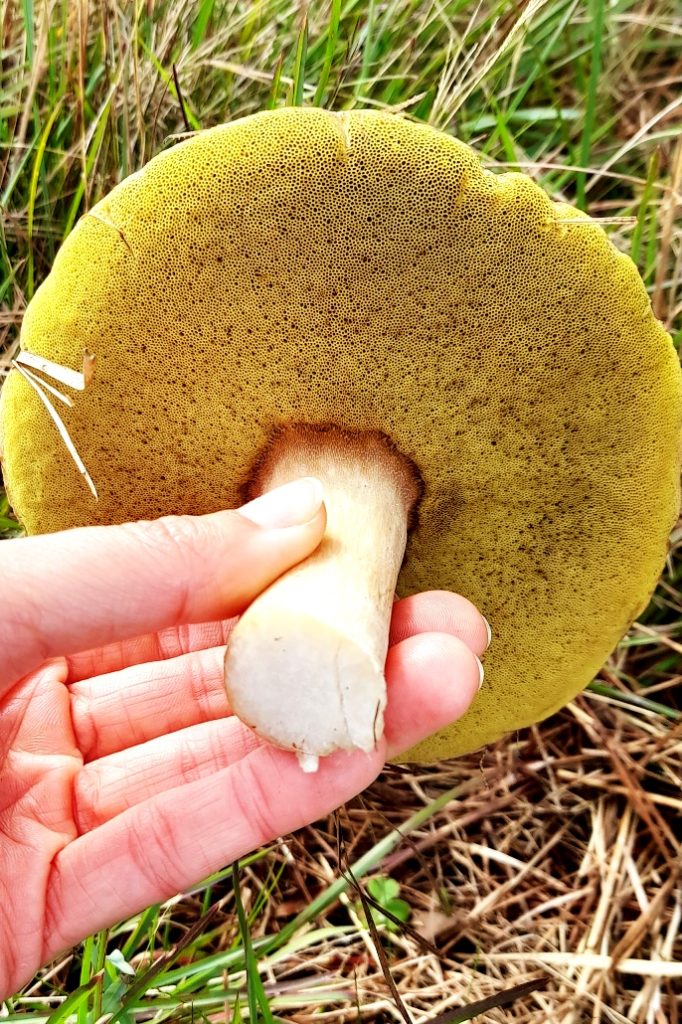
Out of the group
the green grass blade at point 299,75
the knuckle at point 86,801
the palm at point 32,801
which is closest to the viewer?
the palm at point 32,801

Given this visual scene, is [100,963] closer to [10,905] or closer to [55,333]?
[10,905]

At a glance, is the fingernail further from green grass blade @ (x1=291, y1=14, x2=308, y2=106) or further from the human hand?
green grass blade @ (x1=291, y1=14, x2=308, y2=106)

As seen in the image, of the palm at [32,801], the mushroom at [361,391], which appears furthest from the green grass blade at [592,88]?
the palm at [32,801]

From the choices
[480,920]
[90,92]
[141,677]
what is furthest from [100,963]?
[90,92]

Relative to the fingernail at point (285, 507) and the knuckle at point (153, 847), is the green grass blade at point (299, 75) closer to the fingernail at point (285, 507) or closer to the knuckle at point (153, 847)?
the fingernail at point (285, 507)

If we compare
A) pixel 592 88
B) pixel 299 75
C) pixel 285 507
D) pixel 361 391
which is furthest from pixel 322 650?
pixel 592 88

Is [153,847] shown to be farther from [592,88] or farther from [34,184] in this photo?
[592,88]
